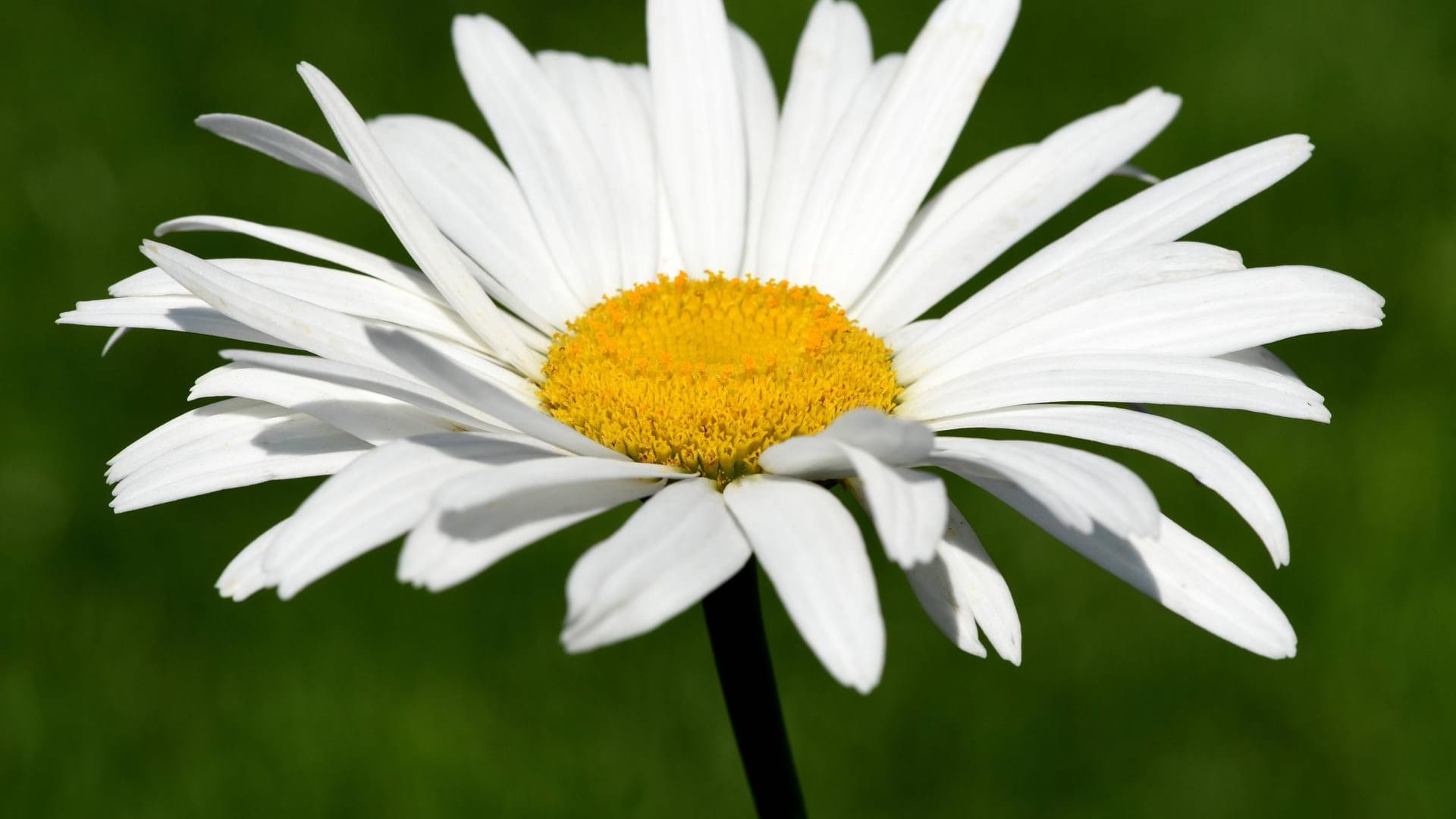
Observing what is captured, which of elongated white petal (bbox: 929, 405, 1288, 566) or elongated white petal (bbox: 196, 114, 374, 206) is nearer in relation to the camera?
elongated white petal (bbox: 929, 405, 1288, 566)

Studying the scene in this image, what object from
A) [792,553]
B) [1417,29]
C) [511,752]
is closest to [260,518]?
[511,752]

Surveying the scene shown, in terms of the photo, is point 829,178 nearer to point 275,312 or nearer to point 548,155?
point 548,155

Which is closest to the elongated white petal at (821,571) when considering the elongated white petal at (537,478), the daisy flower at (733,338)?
the daisy flower at (733,338)

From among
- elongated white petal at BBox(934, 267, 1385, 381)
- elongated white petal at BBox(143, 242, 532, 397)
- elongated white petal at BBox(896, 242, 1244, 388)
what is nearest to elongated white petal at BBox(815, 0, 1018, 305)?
elongated white petal at BBox(896, 242, 1244, 388)

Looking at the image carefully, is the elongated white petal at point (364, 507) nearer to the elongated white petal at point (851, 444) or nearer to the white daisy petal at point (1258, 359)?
the elongated white petal at point (851, 444)

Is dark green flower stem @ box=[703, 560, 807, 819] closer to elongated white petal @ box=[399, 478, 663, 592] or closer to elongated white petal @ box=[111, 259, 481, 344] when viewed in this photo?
elongated white petal @ box=[399, 478, 663, 592]

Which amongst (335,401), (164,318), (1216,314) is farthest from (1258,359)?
(164,318)

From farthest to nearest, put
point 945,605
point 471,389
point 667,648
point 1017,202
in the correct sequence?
point 667,648
point 1017,202
point 945,605
point 471,389

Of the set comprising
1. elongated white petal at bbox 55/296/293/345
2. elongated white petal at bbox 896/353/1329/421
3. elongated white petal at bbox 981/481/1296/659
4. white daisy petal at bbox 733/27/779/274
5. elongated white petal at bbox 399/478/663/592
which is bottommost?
elongated white petal at bbox 981/481/1296/659
